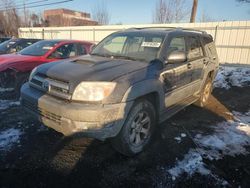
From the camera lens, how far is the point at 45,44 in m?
7.23

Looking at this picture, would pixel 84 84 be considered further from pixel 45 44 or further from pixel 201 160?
pixel 45 44

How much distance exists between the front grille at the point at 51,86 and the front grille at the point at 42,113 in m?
0.27

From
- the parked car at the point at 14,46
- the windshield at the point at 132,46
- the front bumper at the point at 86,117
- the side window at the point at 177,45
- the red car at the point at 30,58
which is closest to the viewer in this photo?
the front bumper at the point at 86,117

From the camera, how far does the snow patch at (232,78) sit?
8841 millimetres

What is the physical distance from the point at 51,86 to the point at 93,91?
0.73 m

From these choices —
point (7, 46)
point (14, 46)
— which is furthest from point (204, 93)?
point (7, 46)

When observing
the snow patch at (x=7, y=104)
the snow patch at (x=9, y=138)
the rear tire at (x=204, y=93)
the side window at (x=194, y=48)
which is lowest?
the snow patch at (x=7, y=104)

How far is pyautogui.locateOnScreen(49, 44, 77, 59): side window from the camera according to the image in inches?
275

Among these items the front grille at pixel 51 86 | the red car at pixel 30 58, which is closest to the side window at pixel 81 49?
the red car at pixel 30 58

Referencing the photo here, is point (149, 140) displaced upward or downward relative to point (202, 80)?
downward

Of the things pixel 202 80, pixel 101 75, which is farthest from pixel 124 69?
pixel 202 80

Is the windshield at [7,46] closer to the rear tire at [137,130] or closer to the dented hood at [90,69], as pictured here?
the dented hood at [90,69]

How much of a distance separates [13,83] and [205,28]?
10997 millimetres

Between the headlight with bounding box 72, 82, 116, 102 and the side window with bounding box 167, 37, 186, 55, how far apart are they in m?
1.57
